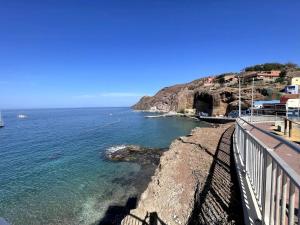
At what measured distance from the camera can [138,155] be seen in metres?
21.4

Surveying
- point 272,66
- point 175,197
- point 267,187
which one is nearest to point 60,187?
point 175,197

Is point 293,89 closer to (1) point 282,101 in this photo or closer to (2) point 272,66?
(1) point 282,101

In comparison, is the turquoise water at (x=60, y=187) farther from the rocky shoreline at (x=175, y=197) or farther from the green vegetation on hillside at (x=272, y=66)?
the green vegetation on hillside at (x=272, y=66)

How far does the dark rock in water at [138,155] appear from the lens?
767 inches

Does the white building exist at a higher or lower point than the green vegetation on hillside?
lower

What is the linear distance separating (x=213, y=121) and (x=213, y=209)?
53034 mm

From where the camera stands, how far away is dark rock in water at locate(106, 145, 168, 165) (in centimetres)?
1949

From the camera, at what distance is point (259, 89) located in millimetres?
60312

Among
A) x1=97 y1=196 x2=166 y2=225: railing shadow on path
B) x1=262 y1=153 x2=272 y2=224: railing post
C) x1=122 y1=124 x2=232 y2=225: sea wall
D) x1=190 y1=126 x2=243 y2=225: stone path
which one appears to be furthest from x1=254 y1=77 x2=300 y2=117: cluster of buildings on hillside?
x1=262 y1=153 x2=272 y2=224: railing post

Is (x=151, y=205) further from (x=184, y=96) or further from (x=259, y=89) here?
(x=184, y=96)

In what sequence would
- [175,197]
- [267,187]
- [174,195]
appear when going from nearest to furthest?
[267,187], [175,197], [174,195]

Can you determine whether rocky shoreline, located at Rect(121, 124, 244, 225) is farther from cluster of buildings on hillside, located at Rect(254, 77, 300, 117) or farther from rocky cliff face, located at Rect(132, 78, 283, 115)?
rocky cliff face, located at Rect(132, 78, 283, 115)

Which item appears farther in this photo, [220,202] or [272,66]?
[272,66]

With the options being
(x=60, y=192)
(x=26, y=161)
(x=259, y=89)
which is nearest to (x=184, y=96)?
(x=259, y=89)
